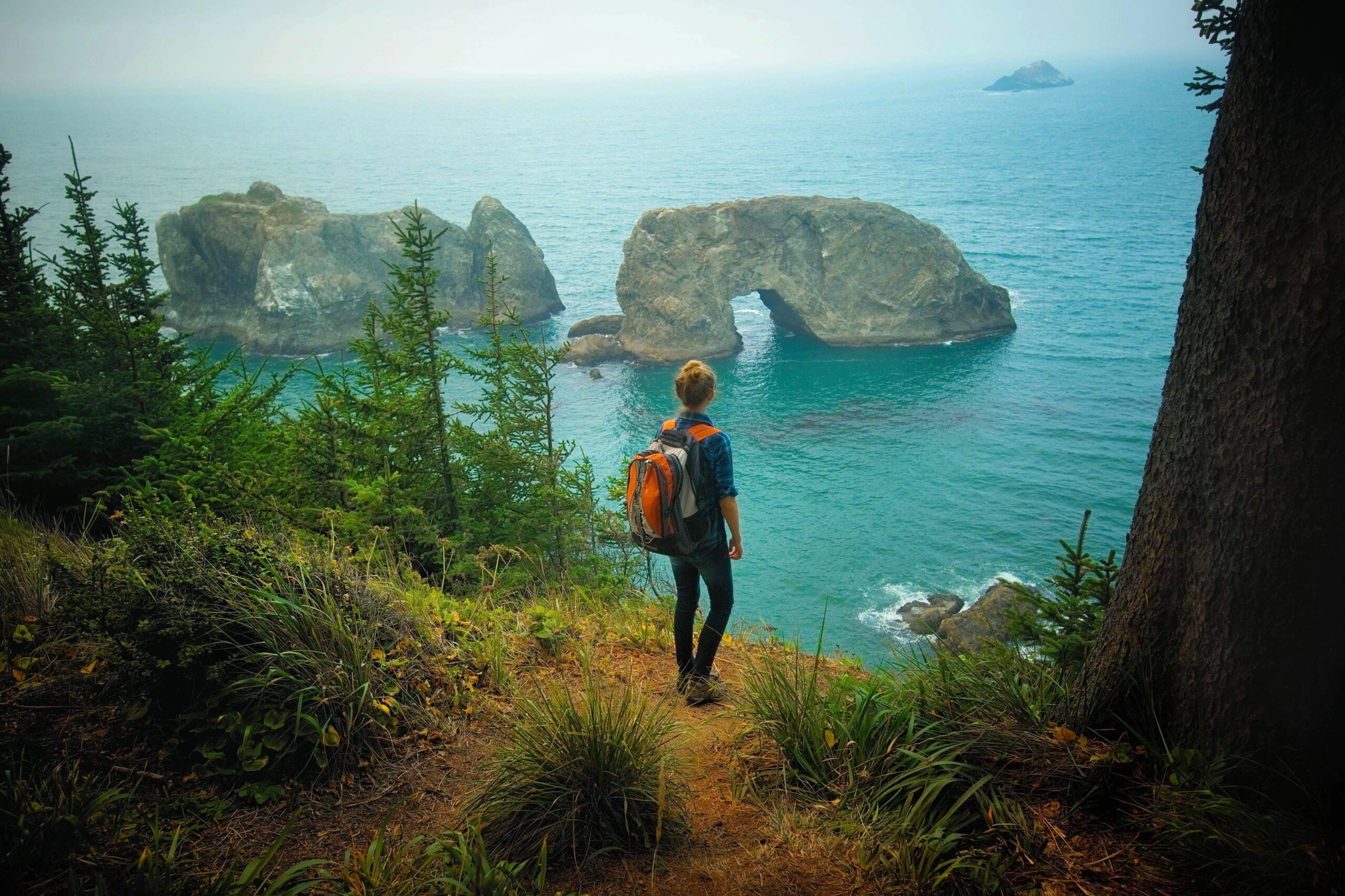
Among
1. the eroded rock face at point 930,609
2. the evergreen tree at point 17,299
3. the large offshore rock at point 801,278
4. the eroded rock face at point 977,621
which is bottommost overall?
the eroded rock face at point 930,609

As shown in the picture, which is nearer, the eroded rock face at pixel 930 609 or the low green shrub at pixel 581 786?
the low green shrub at pixel 581 786

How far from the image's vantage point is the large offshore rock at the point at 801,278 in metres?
55.5

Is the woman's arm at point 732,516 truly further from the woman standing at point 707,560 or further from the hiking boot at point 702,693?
the hiking boot at point 702,693

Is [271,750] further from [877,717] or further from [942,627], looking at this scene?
[942,627]

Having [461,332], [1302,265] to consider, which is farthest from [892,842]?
[461,332]

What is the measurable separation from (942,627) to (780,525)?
9961 millimetres

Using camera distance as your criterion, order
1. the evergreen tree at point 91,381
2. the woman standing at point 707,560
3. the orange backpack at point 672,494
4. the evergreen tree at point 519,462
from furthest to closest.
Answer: the evergreen tree at point 519,462 → the evergreen tree at point 91,381 → the woman standing at point 707,560 → the orange backpack at point 672,494

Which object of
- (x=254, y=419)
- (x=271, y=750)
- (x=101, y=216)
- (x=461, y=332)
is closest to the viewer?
(x=271, y=750)

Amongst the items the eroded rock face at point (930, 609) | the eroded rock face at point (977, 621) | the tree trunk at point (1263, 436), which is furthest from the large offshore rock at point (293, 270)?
the tree trunk at point (1263, 436)

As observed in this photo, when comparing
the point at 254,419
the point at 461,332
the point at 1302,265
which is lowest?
the point at 461,332

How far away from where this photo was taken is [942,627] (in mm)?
22969

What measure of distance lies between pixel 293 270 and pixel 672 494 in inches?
2636

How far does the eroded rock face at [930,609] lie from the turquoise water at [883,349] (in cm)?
64

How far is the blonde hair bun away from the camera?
13.9 ft
